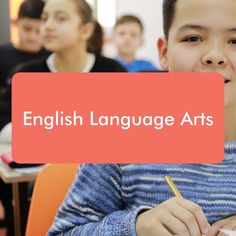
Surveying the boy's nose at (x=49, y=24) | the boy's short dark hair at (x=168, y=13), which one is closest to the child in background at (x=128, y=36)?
the boy's nose at (x=49, y=24)

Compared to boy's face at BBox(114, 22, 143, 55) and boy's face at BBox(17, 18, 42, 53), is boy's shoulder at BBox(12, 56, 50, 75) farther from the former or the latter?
boy's face at BBox(114, 22, 143, 55)

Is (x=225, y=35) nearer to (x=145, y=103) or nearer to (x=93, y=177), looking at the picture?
(x=145, y=103)

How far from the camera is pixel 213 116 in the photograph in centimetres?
45

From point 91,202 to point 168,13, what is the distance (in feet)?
0.76

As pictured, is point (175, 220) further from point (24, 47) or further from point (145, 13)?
point (145, 13)

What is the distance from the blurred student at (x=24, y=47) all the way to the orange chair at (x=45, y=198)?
134 centimetres

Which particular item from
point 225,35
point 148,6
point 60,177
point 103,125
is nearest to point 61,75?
point 103,125

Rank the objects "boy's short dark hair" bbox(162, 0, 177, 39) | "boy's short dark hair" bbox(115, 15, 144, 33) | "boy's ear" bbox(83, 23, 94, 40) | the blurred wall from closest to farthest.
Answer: "boy's short dark hair" bbox(162, 0, 177, 39) < "boy's ear" bbox(83, 23, 94, 40) < "boy's short dark hair" bbox(115, 15, 144, 33) < the blurred wall

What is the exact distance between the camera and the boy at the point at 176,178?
0.46 m

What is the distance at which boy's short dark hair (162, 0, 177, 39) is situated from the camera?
0.52m

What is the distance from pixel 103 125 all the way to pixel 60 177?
0.30 m

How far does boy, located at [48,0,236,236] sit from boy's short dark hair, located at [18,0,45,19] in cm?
144

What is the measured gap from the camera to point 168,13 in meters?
0.53

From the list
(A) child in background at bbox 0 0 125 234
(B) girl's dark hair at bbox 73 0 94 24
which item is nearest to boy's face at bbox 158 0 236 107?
(A) child in background at bbox 0 0 125 234
